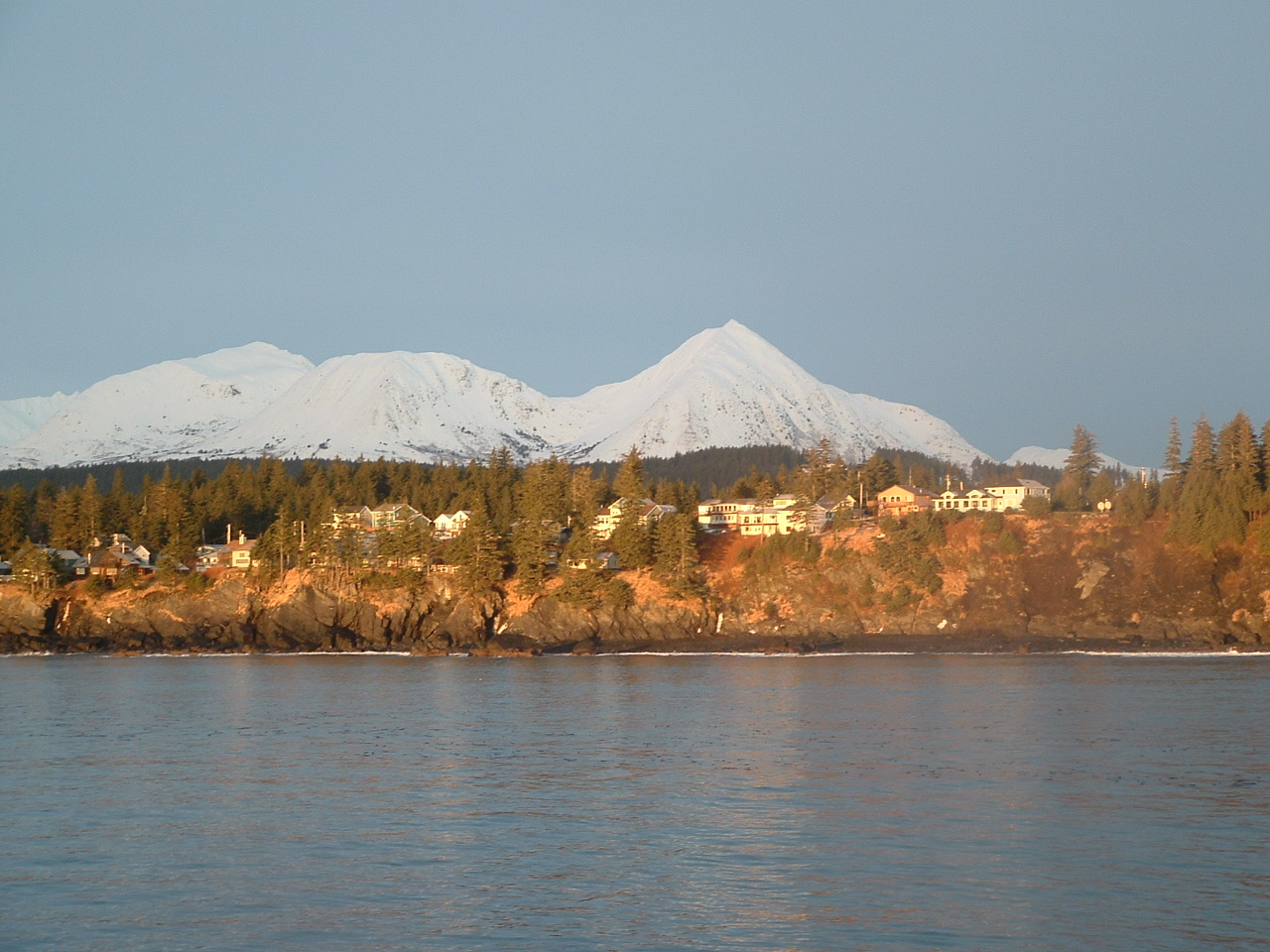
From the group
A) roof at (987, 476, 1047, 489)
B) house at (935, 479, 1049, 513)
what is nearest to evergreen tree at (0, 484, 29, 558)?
house at (935, 479, 1049, 513)

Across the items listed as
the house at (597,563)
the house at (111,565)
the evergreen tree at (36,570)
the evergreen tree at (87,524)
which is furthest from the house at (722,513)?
the evergreen tree at (36,570)

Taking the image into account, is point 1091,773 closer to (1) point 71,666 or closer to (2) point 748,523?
(1) point 71,666

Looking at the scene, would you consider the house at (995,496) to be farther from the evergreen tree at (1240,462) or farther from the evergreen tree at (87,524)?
the evergreen tree at (87,524)

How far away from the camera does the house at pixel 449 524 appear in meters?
144

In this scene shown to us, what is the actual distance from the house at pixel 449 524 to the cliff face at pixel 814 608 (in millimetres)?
18911

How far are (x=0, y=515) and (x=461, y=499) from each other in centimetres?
5752

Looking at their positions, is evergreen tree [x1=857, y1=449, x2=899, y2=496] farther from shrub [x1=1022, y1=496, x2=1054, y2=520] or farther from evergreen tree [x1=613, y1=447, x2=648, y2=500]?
evergreen tree [x1=613, y1=447, x2=648, y2=500]

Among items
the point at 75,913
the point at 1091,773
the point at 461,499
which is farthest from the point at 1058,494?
the point at 75,913

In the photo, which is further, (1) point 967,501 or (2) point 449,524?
(2) point 449,524

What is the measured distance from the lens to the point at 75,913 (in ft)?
79.5

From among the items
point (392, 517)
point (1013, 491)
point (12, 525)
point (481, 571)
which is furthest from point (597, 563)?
point (12, 525)

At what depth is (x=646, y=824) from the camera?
32.8 m

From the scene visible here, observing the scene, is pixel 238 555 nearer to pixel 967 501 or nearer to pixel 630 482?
pixel 630 482

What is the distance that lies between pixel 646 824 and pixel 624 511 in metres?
102
